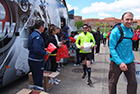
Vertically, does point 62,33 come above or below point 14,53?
above

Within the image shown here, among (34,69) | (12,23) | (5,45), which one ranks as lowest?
(34,69)

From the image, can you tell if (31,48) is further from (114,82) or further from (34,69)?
(114,82)

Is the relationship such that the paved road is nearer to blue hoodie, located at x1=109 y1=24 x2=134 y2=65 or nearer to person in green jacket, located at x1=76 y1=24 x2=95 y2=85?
person in green jacket, located at x1=76 y1=24 x2=95 y2=85

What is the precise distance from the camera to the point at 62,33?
5.84 meters

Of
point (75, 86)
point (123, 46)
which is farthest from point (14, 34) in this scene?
point (123, 46)

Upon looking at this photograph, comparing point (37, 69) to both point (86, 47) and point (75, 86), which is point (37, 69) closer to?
point (75, 86)

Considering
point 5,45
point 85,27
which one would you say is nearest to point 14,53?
point 5,45

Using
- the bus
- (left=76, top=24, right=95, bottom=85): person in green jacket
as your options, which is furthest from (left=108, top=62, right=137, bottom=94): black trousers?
the bus

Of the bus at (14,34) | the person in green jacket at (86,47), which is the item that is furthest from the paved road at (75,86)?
the bus at (14,34)

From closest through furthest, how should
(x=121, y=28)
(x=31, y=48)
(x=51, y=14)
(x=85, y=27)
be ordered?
1. (x=121, y=28)
2. (x=31, y=48)
3. (x=85, y=27)
4. (x=51, y=14)

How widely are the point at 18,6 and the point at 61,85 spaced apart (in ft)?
8.81

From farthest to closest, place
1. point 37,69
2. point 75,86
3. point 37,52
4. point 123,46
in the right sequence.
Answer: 1. point 75,86
2. point 37,69
3. point 37,52
4. point 123,46

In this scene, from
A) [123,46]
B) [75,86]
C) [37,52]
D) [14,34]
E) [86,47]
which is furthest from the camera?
[86,47]

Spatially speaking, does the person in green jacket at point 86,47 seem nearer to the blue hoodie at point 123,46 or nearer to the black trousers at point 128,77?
the black trousers at point 128,77
